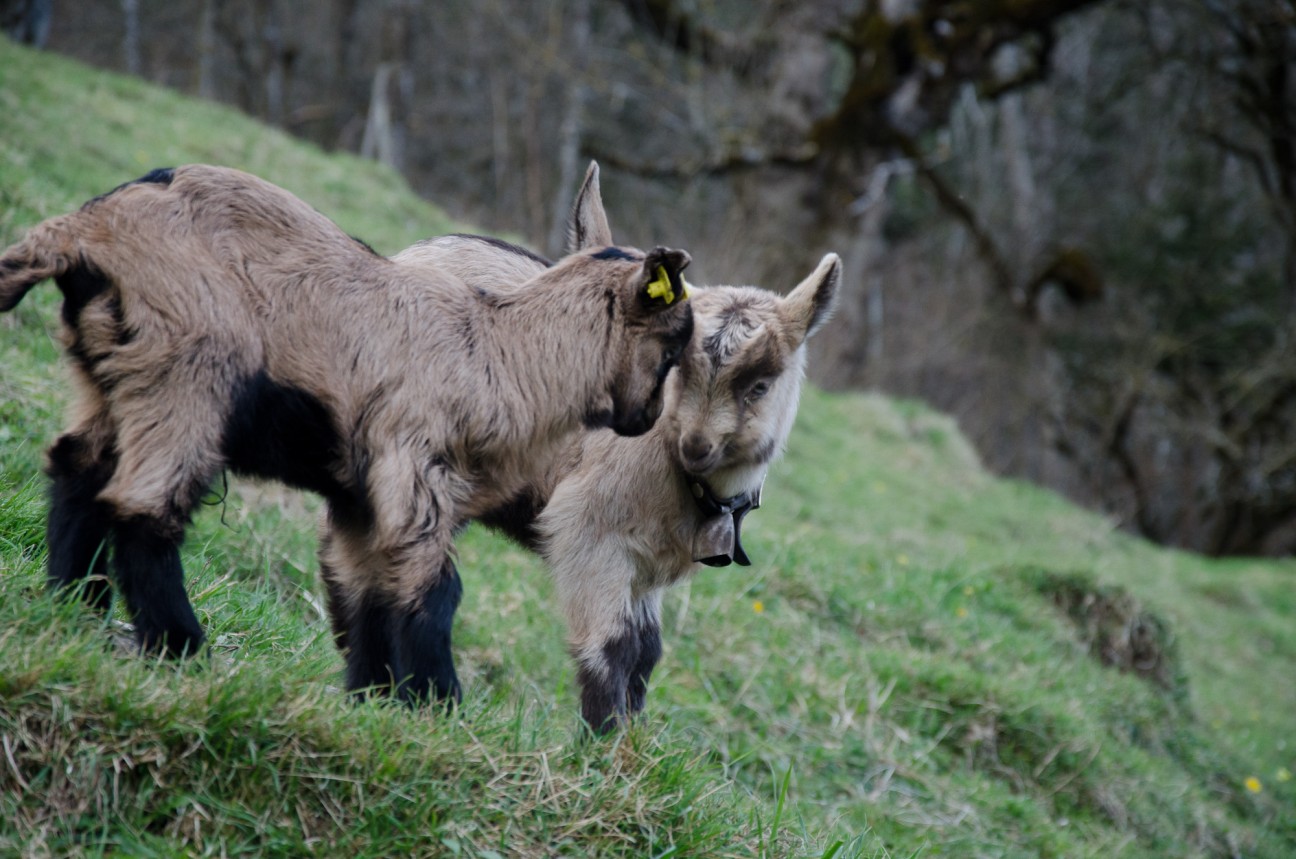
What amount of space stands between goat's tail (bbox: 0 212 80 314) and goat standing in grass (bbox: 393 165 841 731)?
1.36 meters

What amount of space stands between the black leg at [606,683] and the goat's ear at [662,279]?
129cm

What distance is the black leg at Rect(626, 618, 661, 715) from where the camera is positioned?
4.23m

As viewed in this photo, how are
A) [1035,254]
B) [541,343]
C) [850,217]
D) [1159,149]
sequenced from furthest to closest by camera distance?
[1159,149], [1035,254], [850,217], [541,343]

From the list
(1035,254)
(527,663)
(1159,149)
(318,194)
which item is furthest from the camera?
(1159,149)

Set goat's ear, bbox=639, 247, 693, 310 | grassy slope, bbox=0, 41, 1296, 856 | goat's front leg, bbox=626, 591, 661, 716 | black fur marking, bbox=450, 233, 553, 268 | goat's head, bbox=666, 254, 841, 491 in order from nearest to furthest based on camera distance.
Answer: grassy slope, bbox=0, 41, 1296, 856, goat's ear, bbox=639, 247, 693, 310, goat's head, bbox=666, 254, 841, 491, goat's front leg, bbox=626, 591, 661, 716, black fur marking, bbox=450, 233, 553, 268

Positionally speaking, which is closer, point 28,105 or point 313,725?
point 313,725

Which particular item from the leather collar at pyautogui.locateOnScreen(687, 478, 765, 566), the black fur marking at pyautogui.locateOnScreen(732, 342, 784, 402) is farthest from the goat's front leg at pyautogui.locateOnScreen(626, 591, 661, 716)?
the black fur marking at pyautogui.locateOnScreen(732, 342, 784, 402)

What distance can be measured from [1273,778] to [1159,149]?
68.7 ft

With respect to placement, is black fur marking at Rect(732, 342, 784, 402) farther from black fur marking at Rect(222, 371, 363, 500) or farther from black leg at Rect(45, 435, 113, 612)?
black leg at Rect(45, 435, 113, 612)

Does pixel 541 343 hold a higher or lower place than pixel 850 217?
higher

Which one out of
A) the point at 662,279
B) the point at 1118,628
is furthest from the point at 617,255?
the point at 1118,628

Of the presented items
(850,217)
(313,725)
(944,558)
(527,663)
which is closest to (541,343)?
(313,725)

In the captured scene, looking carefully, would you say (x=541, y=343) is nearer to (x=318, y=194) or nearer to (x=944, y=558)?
(x=944, y=558)

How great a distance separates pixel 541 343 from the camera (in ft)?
11.4
